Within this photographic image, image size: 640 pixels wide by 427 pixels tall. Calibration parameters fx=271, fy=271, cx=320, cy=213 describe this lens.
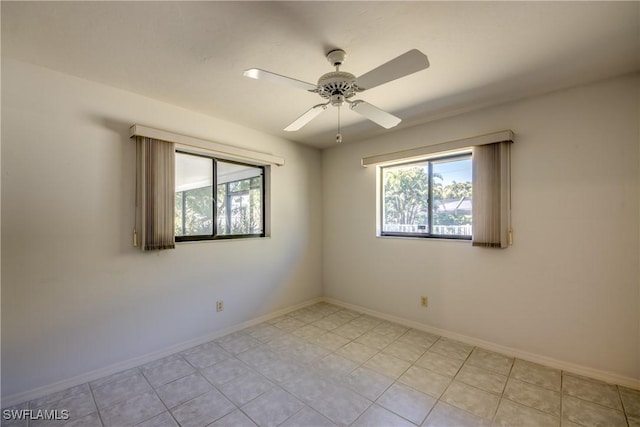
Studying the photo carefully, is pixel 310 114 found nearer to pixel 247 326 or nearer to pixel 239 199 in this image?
pixel 239 199

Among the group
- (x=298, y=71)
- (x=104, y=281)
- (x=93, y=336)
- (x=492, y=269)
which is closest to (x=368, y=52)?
(x=298, y=71)

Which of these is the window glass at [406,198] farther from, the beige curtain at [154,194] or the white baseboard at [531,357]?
the beige curtain at [154,194]

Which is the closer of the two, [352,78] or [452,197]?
[352,78]

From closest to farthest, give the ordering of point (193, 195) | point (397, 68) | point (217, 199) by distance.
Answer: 1. point (397, 68)
2. point (193, 195)
3. point (217, 199)

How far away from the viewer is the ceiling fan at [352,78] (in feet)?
4.61

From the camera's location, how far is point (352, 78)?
5.41ft

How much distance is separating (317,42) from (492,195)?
2.11m

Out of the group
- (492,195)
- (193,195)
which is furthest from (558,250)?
(193,195)

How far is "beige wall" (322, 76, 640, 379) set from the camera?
209 cm

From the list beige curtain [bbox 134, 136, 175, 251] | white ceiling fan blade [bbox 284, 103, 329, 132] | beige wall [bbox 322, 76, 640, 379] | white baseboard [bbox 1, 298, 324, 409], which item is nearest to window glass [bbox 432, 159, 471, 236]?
beige wall [bbox 322, 76, 640, 379]

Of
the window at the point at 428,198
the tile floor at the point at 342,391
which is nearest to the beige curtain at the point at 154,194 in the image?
the tile floor at the point at 342,391

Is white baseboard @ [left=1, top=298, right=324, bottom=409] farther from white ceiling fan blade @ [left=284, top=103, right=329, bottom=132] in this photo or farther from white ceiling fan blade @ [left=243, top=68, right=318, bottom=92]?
white ceiling fan blade @ [left=243, top=68, right=318, bottom=92]

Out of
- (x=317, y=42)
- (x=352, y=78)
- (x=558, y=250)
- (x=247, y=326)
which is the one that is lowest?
(x=247, y=326)

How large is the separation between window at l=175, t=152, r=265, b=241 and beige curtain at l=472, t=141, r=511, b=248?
99.0 inches
